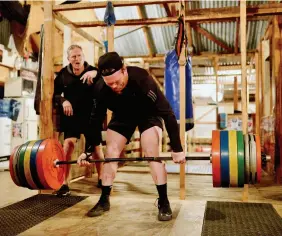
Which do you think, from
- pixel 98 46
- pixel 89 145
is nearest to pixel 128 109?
pixel 89 145

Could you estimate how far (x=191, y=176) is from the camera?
175 inches

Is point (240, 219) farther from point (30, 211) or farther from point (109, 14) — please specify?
point (109, 14)

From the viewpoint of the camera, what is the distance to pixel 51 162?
2.42 metres

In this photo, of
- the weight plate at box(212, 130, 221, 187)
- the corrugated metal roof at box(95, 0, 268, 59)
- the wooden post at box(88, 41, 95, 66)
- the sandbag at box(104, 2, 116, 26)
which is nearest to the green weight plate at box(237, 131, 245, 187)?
the weight plate at box(212, 130, 221, 187)

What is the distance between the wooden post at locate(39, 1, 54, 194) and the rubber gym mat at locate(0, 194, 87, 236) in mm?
361

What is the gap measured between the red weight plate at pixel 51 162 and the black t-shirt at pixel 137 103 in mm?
336

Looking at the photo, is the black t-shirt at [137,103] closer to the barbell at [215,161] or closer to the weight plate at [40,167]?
the barbell at [215,161]

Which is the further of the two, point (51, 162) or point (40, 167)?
point (51, 162)

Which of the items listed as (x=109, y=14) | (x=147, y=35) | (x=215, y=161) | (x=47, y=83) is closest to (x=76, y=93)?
(x=47, y=83)

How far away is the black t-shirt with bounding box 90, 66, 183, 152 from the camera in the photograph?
7.14 ft

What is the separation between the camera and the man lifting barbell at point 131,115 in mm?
2132

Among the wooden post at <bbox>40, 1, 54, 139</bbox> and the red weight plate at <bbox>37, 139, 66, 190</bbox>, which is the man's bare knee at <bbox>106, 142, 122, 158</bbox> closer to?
the red weight plate at <bbox>37, 139, 66, 190</bbox>

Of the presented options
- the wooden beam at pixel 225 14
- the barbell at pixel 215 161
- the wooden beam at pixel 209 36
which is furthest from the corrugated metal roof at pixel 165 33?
the barbell at pixel 215 161

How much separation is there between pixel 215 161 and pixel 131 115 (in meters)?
0.73
